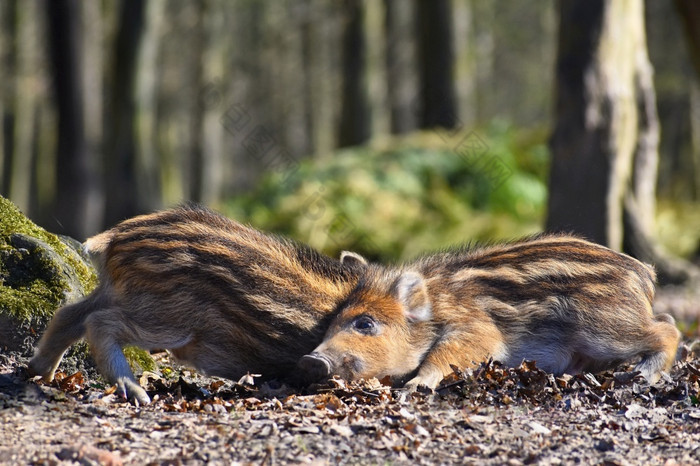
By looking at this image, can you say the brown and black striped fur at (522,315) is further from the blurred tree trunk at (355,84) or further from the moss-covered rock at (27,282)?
the blurred tree trunk at (355,84)

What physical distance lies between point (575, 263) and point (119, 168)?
34.4ft

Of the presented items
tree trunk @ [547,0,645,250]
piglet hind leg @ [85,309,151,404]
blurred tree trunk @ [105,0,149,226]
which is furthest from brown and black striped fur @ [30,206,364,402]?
blurred tree trunk @ [105,0,149,226]

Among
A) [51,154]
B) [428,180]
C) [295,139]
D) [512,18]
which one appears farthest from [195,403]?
[295,139]

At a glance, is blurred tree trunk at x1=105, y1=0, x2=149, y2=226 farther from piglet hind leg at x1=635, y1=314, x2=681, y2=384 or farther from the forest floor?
piglet hind leg at x1=635, y1=314, x2=681, y2=384

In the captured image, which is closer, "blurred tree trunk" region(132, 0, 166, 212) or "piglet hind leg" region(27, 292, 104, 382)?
"piglet hind leg" region(27, 292, 104, 382)

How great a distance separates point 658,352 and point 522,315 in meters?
0.81

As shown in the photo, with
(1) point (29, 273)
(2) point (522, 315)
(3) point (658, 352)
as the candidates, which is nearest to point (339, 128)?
(2) point (522, 315)

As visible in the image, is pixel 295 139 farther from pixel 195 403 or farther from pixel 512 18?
pixel 195 403

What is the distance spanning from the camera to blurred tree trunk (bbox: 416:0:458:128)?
16.9 meters

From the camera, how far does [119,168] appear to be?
1473 centimetres

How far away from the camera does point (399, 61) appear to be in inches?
1198

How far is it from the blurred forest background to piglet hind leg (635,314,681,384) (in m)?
3.41

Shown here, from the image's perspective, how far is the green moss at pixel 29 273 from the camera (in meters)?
5.02

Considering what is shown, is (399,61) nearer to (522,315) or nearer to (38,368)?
(522,315)
